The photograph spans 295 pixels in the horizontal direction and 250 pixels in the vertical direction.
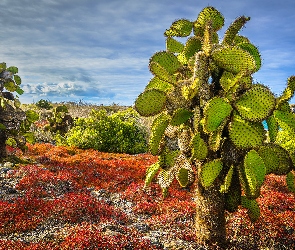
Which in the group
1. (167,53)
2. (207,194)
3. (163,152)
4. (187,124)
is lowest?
(207,194)

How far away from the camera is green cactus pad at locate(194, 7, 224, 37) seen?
6449mm

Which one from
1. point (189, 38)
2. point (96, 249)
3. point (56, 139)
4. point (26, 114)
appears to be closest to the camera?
point (96, 249)

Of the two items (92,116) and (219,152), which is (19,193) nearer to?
(219,152)

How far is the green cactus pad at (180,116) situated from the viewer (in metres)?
Result: 5.64

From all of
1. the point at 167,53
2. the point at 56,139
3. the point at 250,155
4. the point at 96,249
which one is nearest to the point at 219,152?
the point at 250,155

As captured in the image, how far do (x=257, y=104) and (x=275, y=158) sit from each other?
119 cm

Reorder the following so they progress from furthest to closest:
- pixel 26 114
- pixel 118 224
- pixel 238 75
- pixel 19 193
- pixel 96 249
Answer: pixel 26 114
pixel 19 193
pixel 118 224
pixel 96 249
pixel 238 75

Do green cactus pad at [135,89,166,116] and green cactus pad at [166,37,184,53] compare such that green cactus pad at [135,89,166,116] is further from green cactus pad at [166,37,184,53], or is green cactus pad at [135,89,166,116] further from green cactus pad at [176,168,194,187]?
green cactus pad at [166,37,184,53]

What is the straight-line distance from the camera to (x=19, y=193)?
10.0 metres

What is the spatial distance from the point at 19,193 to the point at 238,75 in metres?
7.60

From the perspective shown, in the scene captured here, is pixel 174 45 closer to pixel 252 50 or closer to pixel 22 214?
pixel 252 50

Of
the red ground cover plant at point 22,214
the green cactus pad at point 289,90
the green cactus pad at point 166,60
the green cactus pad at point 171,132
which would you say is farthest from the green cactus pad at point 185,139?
the red ground cover plant at point 22,214

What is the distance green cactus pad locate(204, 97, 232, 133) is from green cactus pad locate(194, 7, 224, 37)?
78.3 inches

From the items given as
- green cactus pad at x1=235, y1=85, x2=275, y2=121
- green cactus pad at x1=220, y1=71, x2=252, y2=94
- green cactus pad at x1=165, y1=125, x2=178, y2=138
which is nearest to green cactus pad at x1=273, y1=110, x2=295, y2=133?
green cactus pad at x1=235, y1=85, x2=275, y2=121
